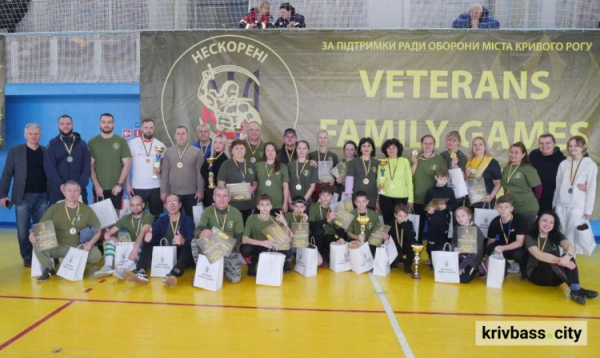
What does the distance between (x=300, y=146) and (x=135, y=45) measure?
11.9 feet

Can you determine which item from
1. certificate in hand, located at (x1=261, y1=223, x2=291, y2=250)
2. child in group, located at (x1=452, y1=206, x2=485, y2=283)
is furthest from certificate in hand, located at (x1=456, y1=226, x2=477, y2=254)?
certificate in hand, located at (x1=261, y1=223, x2=291, y2=250)

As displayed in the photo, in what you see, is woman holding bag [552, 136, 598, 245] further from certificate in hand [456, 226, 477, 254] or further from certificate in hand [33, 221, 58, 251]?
certificate in hand [33, 221, 58, 251]

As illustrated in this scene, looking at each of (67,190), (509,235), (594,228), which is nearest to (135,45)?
(67,190)

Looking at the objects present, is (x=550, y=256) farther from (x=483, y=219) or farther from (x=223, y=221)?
(x=223, y=221)

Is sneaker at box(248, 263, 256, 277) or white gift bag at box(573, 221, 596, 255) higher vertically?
white gift bag at box(573, 221, 596, 255)

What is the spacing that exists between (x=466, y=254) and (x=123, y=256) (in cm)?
374

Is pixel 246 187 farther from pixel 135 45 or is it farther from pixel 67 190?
pixel 135 45

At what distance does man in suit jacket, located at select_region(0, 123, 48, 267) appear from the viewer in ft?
18.6

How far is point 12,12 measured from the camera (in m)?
8.27

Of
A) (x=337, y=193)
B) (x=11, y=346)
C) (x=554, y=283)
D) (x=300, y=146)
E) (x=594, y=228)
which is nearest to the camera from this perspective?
(x=11, y=346)

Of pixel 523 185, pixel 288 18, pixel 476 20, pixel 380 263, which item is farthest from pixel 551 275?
pixel 288 18

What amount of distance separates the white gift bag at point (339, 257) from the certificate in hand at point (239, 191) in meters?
1.15

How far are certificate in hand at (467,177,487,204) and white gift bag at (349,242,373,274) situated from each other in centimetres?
139

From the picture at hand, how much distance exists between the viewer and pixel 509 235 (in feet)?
17.7
